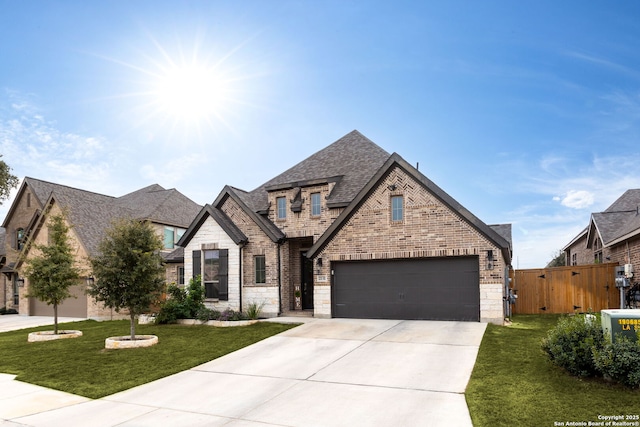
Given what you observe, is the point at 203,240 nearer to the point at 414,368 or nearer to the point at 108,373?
the point at 108,373

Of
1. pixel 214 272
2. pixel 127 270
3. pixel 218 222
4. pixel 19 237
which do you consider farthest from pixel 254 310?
pixel 19 237

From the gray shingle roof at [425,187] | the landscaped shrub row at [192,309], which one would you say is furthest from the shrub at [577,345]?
the landscaped shrub row at [192,309]

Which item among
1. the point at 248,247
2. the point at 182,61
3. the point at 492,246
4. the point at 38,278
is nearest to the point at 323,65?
the point at 182,61

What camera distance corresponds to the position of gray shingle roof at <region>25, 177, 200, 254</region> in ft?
83.3

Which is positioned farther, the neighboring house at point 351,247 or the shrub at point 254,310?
the shrub at point 254,310

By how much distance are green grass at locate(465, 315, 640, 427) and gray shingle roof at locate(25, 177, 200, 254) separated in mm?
21256

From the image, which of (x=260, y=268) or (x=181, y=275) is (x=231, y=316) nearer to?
(x=260, y=268)

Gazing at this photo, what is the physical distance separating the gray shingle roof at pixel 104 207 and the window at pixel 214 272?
7.56 meters

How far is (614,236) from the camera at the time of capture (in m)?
18.1

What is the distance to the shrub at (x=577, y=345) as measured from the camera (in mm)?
7676

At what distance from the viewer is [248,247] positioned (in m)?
19.0

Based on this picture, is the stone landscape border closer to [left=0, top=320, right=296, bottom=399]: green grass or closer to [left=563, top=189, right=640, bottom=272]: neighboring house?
[left=0, top=320, right=296, bottom=399]: green grass

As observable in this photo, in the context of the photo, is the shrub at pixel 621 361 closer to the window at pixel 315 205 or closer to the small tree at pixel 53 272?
the window at pixel 315 205

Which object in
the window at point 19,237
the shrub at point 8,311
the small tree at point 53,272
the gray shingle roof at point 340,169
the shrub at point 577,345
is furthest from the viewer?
the window at point 19,237
